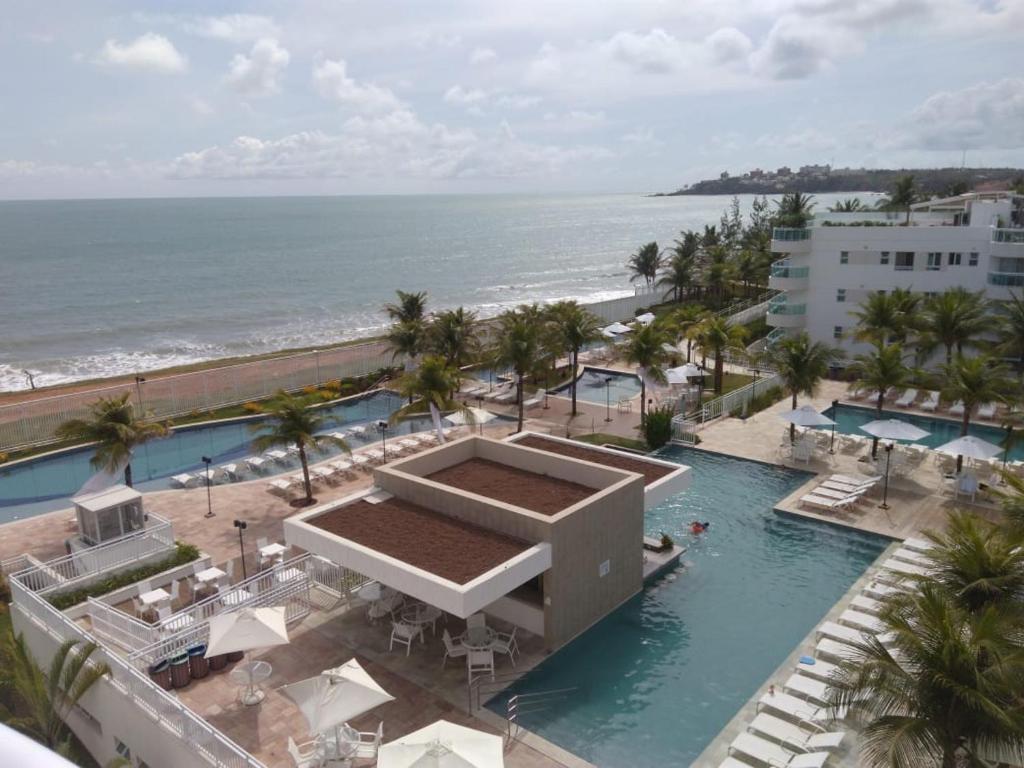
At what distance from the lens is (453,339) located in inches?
1253

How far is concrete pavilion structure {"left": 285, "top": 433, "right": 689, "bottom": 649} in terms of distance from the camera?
47.9 ft

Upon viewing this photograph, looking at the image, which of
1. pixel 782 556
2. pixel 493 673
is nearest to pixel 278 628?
pixel 493 673

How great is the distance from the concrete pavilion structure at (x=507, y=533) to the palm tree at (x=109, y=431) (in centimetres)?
713

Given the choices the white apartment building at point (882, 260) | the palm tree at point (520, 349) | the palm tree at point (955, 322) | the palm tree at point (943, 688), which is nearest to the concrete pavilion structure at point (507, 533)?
the palm tree at point (943, 688)

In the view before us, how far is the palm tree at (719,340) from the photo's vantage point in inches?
1297

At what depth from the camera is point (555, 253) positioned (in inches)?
5886

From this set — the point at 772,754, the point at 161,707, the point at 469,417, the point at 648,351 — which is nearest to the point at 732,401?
the point at 648,351

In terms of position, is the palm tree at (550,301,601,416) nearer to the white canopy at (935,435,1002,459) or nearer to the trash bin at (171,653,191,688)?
the white canopy at (935,435,1002,459)

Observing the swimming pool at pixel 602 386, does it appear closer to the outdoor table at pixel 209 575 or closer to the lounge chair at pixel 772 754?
the outdoor table at pixel 209 575

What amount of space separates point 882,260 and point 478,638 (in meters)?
34.2

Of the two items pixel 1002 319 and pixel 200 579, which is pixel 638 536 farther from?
pixel 1002 319

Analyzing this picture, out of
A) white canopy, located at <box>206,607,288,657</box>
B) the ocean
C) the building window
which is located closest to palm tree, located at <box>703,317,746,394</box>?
the building window

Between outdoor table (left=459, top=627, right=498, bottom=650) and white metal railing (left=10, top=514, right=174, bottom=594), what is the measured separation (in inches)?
335

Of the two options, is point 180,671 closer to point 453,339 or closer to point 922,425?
point 453,339
